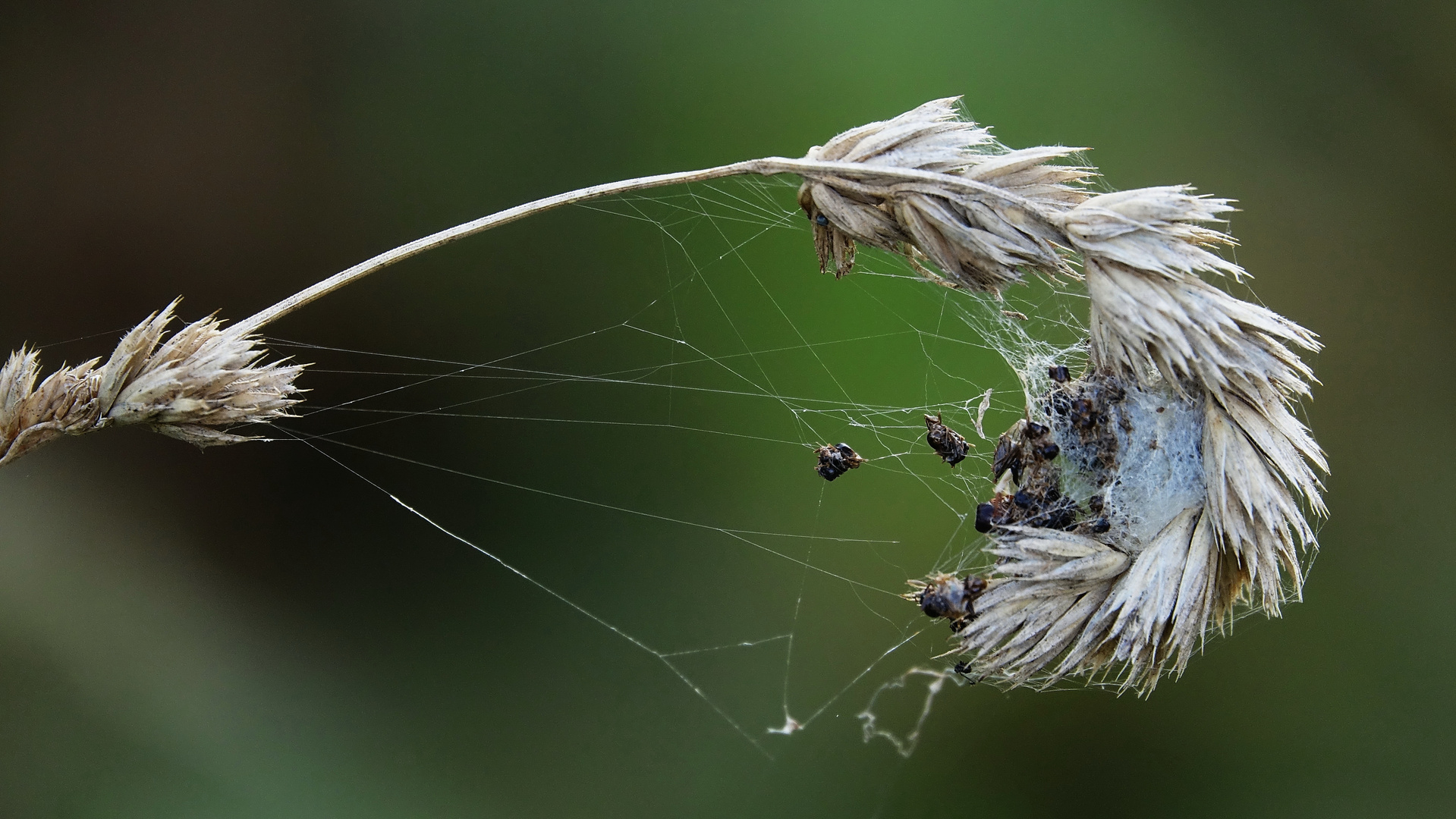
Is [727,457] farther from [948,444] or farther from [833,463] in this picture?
[948,444]

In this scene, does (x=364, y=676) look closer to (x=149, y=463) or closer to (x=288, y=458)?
(x=288, y=458)

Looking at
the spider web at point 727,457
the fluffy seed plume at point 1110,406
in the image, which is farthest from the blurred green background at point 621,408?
the fluffy seed plume at point 1110,406

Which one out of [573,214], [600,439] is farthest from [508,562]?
[573,214]

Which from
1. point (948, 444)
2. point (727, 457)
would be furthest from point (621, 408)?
point (948, 444)

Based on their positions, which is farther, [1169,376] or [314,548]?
[314,548]

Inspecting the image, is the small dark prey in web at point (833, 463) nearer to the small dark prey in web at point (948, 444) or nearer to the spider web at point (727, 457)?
the small dark prey in web at point (948, 444)

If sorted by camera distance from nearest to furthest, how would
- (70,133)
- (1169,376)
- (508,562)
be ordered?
(1169,376), (70,133), (508,562)
